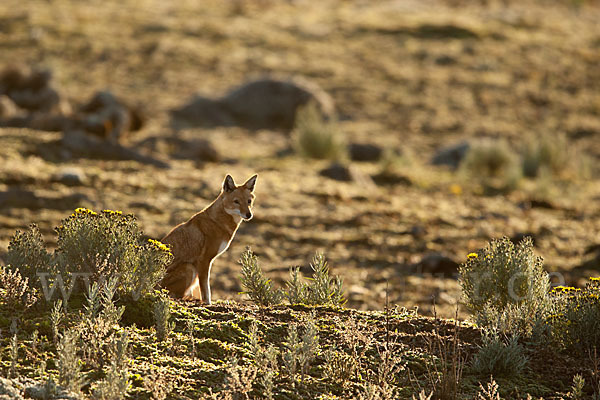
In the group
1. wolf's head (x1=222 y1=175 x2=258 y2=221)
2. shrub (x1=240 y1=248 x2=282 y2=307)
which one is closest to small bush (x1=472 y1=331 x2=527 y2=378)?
shrub (x1=240 y1=248 x2=282 y2=307)

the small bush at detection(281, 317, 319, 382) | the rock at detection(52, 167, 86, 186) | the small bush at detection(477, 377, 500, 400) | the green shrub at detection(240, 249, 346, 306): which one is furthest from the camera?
the rock at detection(52, 167, 86, 186)

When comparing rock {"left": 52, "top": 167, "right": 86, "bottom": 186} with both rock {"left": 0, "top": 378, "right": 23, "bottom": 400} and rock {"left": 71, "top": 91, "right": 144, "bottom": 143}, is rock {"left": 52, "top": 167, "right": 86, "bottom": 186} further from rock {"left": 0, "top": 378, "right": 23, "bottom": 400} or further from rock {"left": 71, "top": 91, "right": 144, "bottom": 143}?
rock {"left": 0, "top": 378, "right": 23, "bottom": 400}

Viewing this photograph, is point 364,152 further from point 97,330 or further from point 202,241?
point 97,330

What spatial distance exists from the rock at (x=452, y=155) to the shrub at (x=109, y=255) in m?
16.0

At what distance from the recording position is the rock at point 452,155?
21.0 metres

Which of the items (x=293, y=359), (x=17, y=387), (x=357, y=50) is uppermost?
(x=357, y=50)

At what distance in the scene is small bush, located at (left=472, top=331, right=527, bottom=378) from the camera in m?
5.37

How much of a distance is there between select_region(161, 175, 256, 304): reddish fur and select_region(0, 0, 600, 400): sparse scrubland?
357mm

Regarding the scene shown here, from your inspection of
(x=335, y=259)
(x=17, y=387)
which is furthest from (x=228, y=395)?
(x=335, y=259)

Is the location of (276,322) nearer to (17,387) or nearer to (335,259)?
(17,387)

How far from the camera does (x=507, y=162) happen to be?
1998cm

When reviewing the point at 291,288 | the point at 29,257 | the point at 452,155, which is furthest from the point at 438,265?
the point at 452,155

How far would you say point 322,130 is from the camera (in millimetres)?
19734

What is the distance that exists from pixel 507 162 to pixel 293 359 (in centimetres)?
1635
